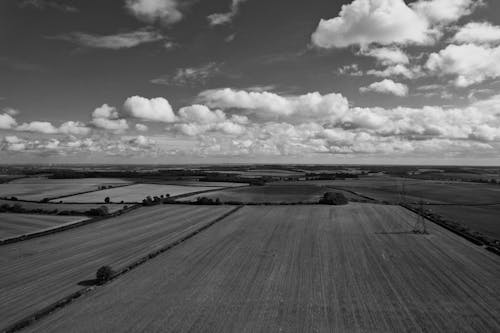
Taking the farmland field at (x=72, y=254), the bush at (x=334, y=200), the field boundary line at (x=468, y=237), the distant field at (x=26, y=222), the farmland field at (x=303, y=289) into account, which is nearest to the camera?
the farmland field at (x=303, y=289)

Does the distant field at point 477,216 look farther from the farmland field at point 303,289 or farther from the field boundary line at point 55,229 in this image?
the field boundary line at point 55,229

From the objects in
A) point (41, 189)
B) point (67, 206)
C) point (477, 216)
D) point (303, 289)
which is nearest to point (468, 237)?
point (477, 216)

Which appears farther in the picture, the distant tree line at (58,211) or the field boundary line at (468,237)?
the distant tree line at (58,211)

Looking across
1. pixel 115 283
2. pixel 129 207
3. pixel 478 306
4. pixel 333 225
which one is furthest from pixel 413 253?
pixel 129 207

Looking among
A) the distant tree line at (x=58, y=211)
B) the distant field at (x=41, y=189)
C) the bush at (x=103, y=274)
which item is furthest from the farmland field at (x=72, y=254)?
the distant field at (x=41, y=189)

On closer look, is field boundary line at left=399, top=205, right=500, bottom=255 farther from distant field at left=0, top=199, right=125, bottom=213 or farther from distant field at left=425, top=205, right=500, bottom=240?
distant field at left=0, top=199, right=125, bottom=213

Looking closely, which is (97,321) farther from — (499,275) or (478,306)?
(499,275)

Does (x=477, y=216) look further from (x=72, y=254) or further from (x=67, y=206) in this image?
(x=67, y=206)
